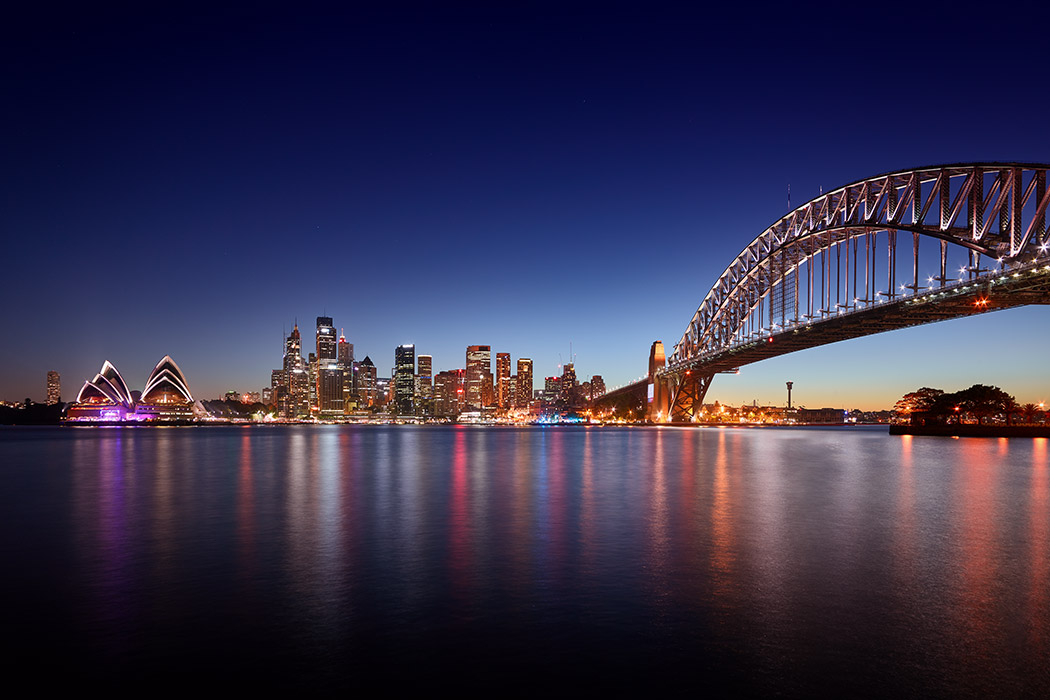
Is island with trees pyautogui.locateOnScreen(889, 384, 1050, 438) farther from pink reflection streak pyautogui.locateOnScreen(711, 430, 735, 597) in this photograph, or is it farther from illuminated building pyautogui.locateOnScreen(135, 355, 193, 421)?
illuminated building pyautogui.locateOnScreen(135, 355, 193, 421)

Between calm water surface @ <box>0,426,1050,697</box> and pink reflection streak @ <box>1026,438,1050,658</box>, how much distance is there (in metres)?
0.05

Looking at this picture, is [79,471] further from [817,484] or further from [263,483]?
[817,484]

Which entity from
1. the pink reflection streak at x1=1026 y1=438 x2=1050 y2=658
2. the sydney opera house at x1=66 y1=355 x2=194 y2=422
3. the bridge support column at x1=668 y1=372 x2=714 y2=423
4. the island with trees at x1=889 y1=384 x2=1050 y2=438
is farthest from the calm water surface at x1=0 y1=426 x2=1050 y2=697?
the sydney opera house at x1=66 y1=355 x2=194 y2=422

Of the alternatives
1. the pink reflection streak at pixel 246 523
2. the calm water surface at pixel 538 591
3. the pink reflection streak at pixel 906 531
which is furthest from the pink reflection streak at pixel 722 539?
the pink reflection streak at pixel 246 523

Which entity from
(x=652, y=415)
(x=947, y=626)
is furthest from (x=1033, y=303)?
(x=652, y=415)

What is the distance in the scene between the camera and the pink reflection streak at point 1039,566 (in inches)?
332

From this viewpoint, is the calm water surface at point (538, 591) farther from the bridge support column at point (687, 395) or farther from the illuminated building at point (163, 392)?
the illuminated building at point (163, 392)

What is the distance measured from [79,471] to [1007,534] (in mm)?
38151

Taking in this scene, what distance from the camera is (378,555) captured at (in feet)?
44.1

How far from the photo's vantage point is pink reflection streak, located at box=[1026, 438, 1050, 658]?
845 cm

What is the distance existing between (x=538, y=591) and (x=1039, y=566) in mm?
9148

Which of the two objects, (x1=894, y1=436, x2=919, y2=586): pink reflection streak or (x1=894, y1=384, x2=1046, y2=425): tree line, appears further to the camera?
(x1=894, y1=384, x2=1046, y2=425): tree line

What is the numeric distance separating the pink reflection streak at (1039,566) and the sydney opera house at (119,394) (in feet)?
638

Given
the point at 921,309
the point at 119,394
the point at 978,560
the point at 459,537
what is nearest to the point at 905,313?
the point at 921,309
